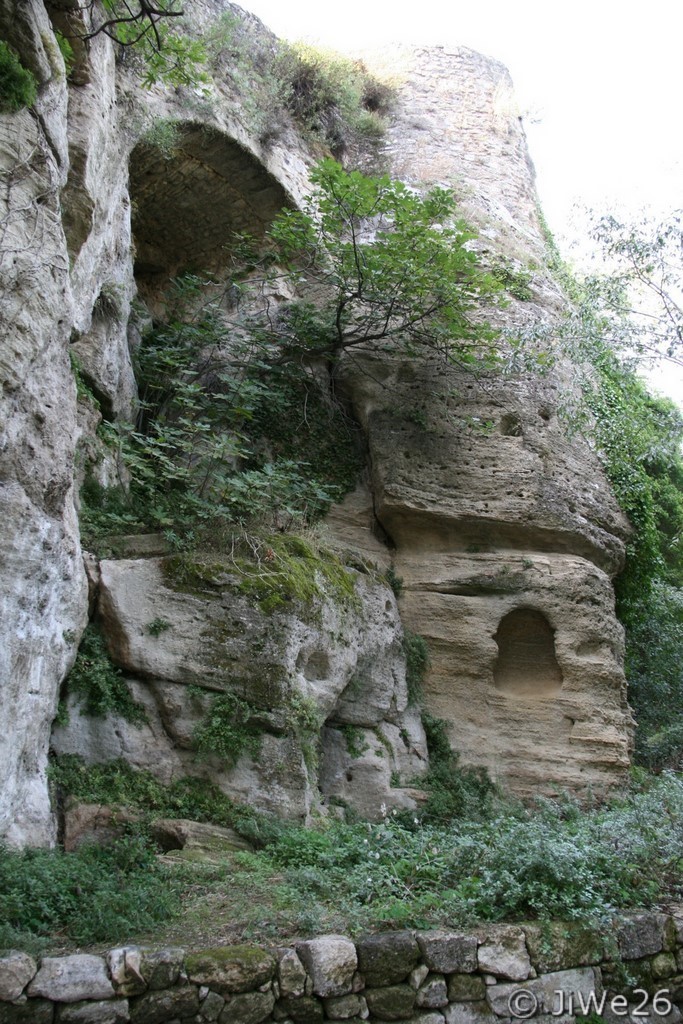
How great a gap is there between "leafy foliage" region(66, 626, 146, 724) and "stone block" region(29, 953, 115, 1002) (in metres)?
2.43

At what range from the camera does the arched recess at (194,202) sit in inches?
411

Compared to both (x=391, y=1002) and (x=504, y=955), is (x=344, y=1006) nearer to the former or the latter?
(x=391, y=1002)

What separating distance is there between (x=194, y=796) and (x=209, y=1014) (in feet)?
7.22

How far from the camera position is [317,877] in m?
5.29

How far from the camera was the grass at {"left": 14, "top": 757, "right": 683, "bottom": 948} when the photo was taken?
4.53 meters

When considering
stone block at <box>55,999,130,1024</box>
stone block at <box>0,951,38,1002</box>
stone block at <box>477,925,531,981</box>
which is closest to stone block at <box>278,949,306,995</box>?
Answer: stone block at <box>55,999,130,1024</box>

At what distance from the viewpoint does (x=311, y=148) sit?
12602 millimetres

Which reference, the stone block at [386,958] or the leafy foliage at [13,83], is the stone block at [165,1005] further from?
the leafy foliage at [13,83]

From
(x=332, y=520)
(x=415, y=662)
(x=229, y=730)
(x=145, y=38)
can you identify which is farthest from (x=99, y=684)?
(x=145, y=38)

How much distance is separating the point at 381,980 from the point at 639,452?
7.51 metres

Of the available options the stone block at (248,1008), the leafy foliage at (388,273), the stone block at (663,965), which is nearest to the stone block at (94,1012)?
the stone block at (248,1008)

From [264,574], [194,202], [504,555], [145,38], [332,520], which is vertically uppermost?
[145,38]

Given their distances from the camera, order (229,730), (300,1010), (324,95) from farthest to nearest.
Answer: (324,95)
(229,730)
(300,1010)

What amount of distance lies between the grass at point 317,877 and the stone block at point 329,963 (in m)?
0.19
